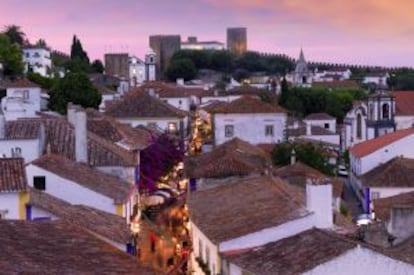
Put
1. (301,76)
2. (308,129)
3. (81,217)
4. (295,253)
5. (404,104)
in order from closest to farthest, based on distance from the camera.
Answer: (295,253) → (81,217) → (308,129) → (404,104) → (301,76)

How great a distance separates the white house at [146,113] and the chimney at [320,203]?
133 feet

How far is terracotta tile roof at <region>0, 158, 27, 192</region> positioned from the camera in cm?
2341

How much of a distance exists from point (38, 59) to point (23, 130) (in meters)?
73.1

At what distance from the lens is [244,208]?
26.1 metres

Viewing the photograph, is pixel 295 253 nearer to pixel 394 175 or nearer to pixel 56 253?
pixel 56 253

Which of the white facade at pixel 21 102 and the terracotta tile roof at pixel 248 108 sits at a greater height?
the white facade at pixel 21 102

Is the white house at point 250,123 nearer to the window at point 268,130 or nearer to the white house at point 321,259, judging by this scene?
the window at point 268,130

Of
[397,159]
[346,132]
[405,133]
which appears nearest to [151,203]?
[397,159]

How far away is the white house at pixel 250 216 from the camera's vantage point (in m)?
22.7

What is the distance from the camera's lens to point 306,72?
146 meters

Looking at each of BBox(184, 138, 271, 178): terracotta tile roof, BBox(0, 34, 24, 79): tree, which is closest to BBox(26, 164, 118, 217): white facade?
BBox(184, 138, 271, 178): terracotta tile roof

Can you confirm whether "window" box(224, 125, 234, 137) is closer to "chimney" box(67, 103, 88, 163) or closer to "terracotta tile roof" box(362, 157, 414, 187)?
"terracotta tile roof" box(362, 157, 414, 187)

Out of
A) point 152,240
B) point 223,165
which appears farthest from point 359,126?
point 152,240

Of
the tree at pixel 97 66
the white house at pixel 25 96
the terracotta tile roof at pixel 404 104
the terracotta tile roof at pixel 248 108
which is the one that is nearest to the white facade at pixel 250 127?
the terracotta tile roof at pixel 248 108
